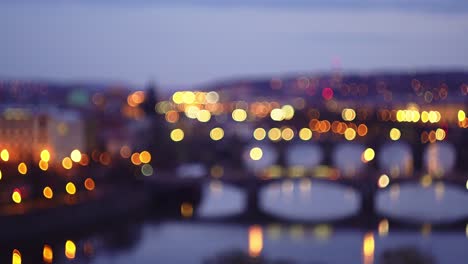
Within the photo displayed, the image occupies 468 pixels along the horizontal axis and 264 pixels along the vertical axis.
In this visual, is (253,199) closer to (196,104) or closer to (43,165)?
(43,165)

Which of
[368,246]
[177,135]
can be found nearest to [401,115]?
[177,135]

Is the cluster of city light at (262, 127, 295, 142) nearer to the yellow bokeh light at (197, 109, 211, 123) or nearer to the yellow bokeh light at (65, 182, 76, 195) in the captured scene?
the yellow bokeh light at (197, 109, 211, 123)

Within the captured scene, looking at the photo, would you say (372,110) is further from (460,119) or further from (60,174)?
(60,174)

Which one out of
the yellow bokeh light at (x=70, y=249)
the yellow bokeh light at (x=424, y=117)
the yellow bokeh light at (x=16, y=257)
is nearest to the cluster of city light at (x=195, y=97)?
the yellow bokeh light at (x=424, y=117)

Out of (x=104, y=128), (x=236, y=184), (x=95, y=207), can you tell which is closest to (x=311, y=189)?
(x=236, y=184)

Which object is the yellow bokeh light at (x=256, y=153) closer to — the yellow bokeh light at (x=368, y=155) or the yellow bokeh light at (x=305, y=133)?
the yellow bokeh light at (x=305, y=133)

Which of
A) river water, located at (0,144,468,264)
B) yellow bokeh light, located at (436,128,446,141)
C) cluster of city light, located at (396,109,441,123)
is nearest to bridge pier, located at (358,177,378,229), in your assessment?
river water, located at (0,144,468,264)
